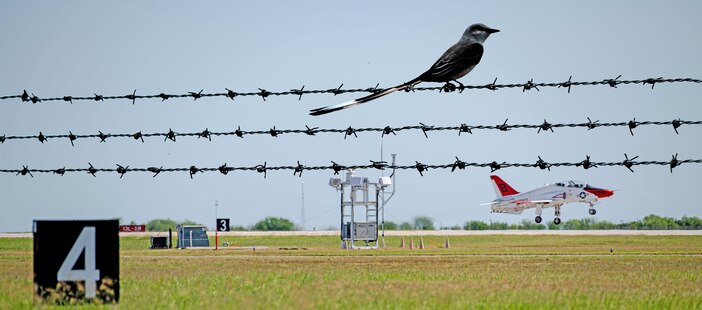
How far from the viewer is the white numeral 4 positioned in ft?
42.7

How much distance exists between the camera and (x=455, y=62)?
1442 centimetres

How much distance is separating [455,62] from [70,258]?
5588 mm

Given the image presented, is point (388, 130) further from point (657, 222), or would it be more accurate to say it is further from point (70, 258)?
point (657, 222)

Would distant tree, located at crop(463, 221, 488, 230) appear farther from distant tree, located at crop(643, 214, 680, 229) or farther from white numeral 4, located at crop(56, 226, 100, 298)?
white numeral 4, located at crop(56, 226, 100, 298)

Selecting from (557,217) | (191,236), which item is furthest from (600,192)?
(191,236)

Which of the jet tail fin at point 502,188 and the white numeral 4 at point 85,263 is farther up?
the jet tail fin at point 502,188

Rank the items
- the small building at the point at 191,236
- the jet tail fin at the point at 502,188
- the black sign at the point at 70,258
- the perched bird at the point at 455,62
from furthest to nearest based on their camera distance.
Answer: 1. the jet tail fin at the point at 502,188
2. the small building at the point at 191,236
3. the perched bird at the point at 455,62
4. the black sign at the point at 70,258

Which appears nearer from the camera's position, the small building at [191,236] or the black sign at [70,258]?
the black sign at [70,258]

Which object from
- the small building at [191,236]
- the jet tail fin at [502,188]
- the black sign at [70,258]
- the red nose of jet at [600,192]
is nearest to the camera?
the black sign at [70,258]

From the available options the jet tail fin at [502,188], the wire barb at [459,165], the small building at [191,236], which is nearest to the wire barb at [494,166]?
the wire barb at [459,165]

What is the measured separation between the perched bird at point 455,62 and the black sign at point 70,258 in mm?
3503

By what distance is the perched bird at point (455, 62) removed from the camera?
14320 mm

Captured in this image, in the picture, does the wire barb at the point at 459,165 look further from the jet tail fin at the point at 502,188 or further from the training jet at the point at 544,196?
the jet tail fin at the point at 502,188

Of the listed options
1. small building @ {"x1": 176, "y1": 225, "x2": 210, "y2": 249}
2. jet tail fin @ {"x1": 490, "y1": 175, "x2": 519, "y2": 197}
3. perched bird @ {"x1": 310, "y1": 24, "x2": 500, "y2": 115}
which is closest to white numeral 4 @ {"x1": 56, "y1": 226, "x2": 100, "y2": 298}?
perched bird @ {"x1": 310, "y1": 24, "x2": 500, "y2": 115}
